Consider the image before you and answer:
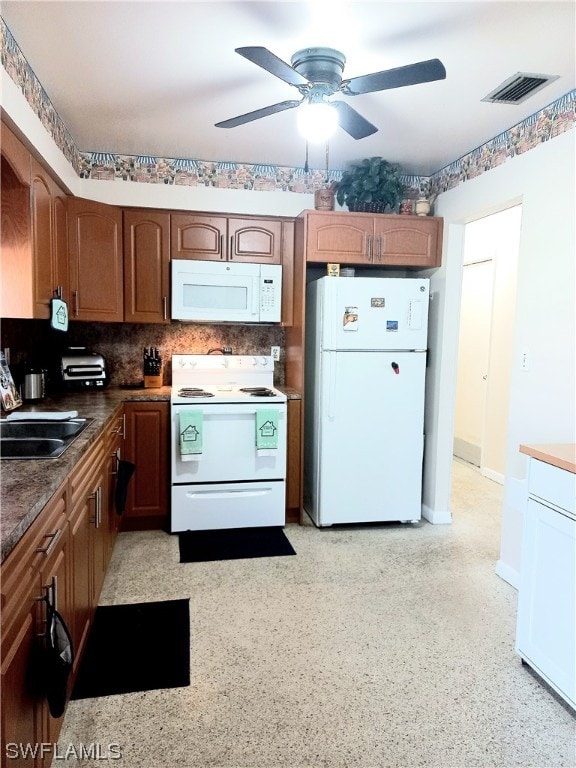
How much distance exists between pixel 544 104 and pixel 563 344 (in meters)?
1.20

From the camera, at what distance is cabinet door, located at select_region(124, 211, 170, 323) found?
3434 millimetres

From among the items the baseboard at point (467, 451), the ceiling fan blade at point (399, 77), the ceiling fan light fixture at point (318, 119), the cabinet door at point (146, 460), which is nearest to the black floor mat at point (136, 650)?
the cabinet door at point (146, 460)

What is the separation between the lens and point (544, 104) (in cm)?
253

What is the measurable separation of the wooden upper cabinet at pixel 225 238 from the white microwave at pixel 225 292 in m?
0.07

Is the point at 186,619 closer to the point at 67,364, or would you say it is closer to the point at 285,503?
the point at 285,503

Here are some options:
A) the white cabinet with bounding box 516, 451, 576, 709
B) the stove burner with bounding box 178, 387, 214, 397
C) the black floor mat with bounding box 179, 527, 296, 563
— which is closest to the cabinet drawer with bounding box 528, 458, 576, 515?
the white cabinet with bounding box 516, 451, 576, 709

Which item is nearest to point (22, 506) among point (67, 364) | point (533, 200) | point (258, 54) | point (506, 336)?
point (258, 54)

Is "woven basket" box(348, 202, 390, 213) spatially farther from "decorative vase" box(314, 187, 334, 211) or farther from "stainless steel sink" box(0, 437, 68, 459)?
"stainless steel sink" box(0, 437, 68, 459)

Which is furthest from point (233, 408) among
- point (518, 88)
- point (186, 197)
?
point (518, 88)

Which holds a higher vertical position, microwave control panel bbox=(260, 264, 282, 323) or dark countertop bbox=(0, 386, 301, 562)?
microwave control panel bbox=(260, 264, 282, 323)

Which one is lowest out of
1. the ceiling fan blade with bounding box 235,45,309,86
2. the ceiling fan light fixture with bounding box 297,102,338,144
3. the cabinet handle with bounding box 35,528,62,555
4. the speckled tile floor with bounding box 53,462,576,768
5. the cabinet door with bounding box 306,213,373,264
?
the speckled tile floor with bounding box 53,462,576,768

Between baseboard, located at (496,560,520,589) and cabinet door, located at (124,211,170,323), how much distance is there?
2.61 m

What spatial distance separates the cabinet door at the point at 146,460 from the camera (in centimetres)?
327

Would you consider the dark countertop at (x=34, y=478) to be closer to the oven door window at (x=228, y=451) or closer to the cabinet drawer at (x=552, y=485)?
the oven door window at (x=228, y=451)
